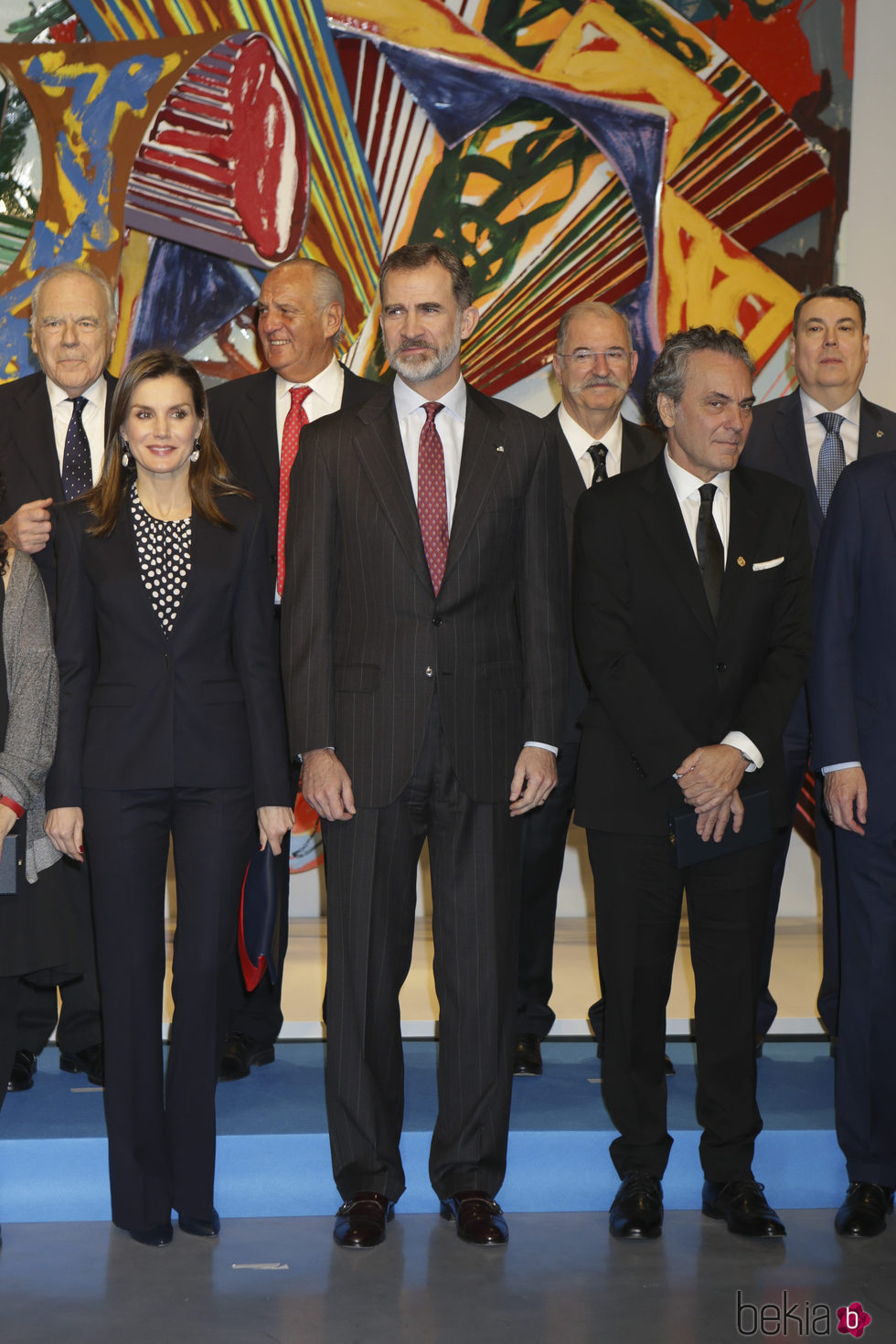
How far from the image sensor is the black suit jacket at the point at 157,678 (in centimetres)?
283

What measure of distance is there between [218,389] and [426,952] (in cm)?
232

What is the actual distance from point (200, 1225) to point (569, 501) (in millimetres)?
1920

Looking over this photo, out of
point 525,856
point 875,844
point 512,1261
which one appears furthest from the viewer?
point 525,856

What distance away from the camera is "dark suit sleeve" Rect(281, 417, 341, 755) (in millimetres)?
2918

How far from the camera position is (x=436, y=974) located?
3016mm

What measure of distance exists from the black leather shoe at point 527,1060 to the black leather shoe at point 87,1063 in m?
1.05

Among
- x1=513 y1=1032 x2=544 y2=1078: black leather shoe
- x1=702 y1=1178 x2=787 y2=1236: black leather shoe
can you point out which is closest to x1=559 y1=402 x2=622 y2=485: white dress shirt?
x1=513 y1=1032 x2=544 y2=1078: black leather shoe

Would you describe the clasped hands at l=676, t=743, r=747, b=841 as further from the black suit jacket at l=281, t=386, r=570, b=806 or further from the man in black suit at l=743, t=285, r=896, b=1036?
the man in black suit at l=743, t=285, r=896, b=1036

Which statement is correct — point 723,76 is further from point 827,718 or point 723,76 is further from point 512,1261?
point 512,1261

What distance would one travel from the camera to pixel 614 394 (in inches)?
144

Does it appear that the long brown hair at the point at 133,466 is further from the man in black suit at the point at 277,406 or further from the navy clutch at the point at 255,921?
the navy clutch at the point at 255,921

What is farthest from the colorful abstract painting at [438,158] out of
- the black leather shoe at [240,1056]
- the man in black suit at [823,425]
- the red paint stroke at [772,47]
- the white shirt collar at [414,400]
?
the white shirt collar at [414,400]

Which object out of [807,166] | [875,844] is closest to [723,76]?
[807,166]

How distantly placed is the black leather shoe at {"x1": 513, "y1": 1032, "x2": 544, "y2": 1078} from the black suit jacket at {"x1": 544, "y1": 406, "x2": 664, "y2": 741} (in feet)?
2.62
